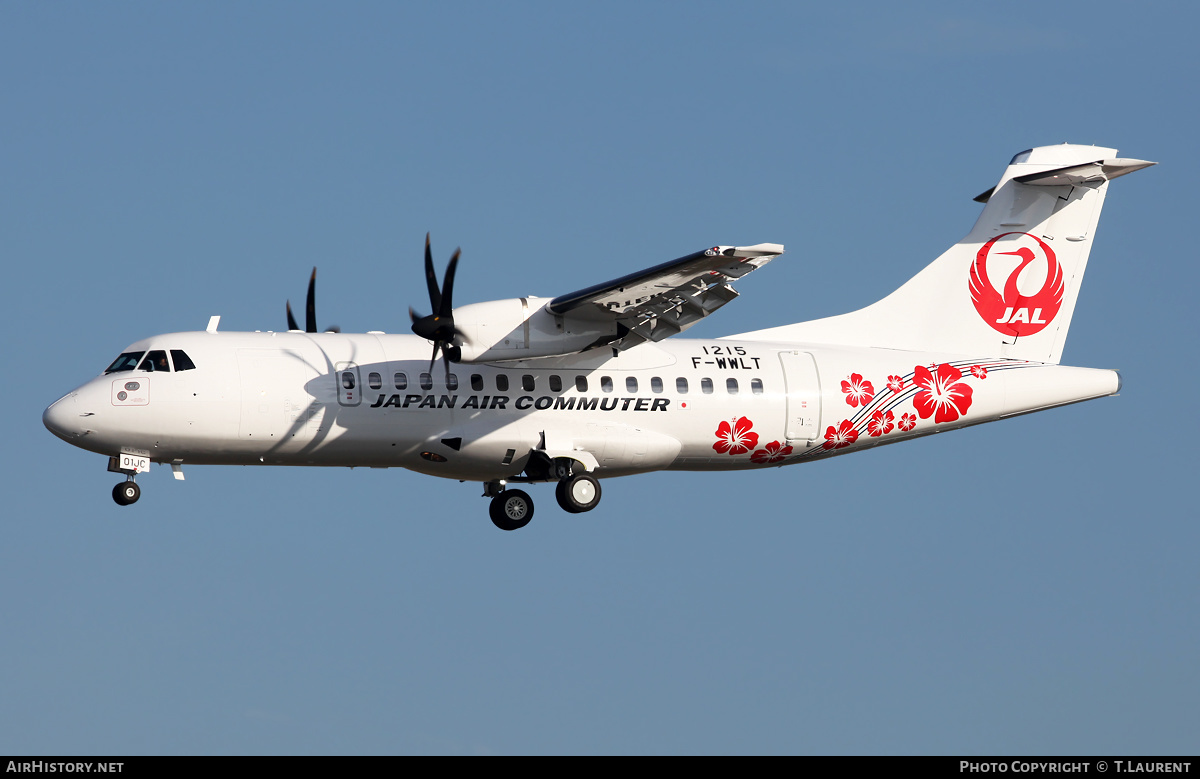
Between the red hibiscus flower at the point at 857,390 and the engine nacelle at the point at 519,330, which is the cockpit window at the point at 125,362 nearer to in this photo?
the engine nacelle at the point at 519,330

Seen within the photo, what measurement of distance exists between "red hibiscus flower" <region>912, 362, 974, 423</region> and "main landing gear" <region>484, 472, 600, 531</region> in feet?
20.5

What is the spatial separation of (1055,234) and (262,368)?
1518 cm

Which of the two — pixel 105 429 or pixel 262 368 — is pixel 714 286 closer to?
pixel 262 368

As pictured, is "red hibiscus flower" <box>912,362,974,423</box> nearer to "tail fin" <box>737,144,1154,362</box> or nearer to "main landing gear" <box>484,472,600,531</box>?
"tail fin" <box>737,144,1154,362</box>

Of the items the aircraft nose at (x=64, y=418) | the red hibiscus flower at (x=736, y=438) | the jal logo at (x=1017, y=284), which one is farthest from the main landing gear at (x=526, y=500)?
the jal logo at (x=1017, y=284)

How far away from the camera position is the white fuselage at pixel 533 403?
23.8 m

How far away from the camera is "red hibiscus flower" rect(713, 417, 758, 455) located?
26078mm

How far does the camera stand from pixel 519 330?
23.8 metres

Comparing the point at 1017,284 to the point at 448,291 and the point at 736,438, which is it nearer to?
the point at 736,438

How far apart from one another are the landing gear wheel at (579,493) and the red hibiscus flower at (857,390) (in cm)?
485

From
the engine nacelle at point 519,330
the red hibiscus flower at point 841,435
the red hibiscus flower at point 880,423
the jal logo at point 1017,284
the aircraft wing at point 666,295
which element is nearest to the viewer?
the aircraft wing at point 666,295

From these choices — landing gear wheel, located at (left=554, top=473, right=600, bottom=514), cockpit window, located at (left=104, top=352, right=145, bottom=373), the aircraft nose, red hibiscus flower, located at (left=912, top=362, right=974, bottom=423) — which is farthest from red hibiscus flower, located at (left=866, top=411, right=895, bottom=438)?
the aircraft nose

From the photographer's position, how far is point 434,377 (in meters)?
24.7
